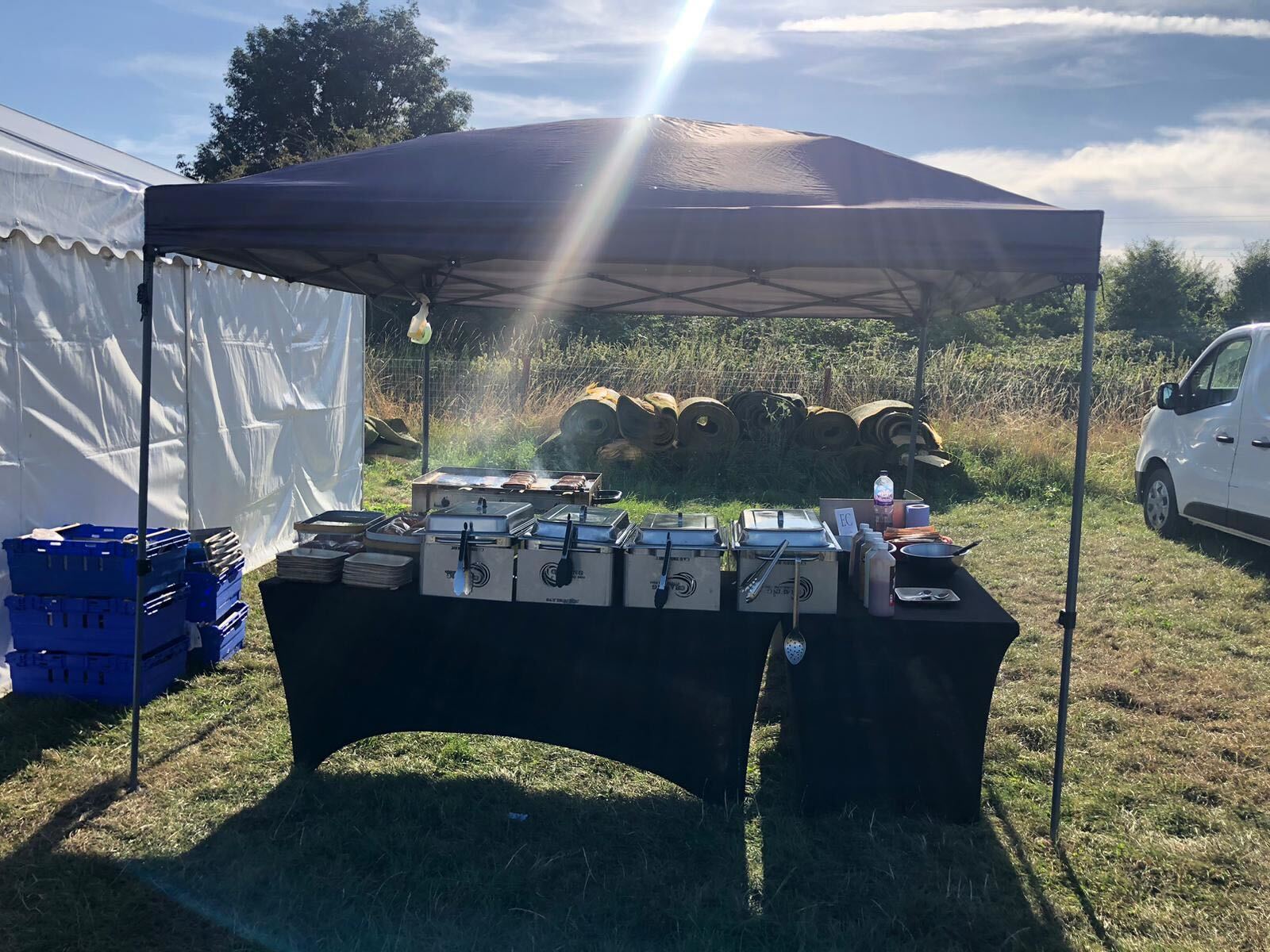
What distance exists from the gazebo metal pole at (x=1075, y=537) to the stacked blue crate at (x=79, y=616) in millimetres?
3617

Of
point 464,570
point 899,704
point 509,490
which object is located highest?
point 509,490

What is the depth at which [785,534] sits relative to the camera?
10.3ft

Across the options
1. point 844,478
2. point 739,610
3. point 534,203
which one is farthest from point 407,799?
point 844,478

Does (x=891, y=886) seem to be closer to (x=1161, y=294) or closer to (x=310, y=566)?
(x=310, y=566)

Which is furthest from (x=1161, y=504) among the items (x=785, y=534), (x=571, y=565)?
(x=571, y=565)

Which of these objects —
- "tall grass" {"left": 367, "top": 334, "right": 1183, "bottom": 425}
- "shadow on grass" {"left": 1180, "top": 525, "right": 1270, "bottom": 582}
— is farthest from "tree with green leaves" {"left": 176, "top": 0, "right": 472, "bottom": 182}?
"shadow on grass" {"left": 1180, "top": 525, "right": 1270, "bottom": 582}

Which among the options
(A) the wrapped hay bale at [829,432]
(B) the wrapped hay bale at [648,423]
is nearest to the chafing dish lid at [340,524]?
(B) the wrapped hay bale at [648,423]

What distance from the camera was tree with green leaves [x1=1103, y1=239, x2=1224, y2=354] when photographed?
28.7m

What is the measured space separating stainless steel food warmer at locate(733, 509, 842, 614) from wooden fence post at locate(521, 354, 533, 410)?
32.3ft

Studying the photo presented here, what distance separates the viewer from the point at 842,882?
2.83 m

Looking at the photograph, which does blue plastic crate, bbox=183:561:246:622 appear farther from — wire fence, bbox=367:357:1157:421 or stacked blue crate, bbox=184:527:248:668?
wire fence, bbox=367:357:1157:421

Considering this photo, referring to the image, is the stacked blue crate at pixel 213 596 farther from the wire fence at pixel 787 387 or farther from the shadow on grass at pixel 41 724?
the wire fence at pixel 787 387

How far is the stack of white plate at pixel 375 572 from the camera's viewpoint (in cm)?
316

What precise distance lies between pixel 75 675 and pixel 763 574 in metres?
3.05
